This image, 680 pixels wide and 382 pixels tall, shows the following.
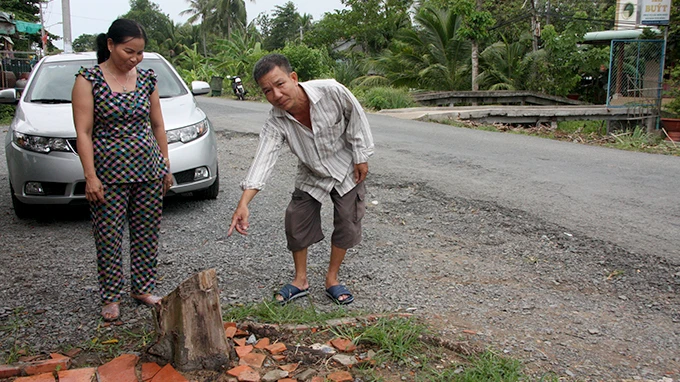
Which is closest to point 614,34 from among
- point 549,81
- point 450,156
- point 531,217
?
point 549,81

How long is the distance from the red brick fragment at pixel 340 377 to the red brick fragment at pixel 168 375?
2.00 ft

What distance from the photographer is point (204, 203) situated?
5992 mm

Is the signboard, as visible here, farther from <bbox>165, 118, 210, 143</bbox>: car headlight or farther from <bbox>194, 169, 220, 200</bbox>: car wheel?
<bbox>165, 118, 210, 143</bbox>: car headlight

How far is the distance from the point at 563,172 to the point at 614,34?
56.0 ft

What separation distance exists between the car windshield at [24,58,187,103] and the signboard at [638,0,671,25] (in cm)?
1611

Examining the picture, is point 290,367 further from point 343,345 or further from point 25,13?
point 25,13

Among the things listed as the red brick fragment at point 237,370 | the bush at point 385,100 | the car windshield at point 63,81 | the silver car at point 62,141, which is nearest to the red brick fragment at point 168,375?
the red brick fragment at point 237,370

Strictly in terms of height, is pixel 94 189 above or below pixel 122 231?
above

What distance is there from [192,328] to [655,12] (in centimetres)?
1882

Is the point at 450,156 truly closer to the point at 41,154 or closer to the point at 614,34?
the point at 41,154

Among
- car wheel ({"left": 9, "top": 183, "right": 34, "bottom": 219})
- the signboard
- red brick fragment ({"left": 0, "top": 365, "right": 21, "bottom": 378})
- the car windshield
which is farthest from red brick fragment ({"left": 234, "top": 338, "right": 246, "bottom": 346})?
the signboard

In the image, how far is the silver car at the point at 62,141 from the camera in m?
4.91

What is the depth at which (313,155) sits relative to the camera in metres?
3.30

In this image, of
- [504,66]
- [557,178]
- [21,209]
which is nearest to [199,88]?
→ [21,209]
